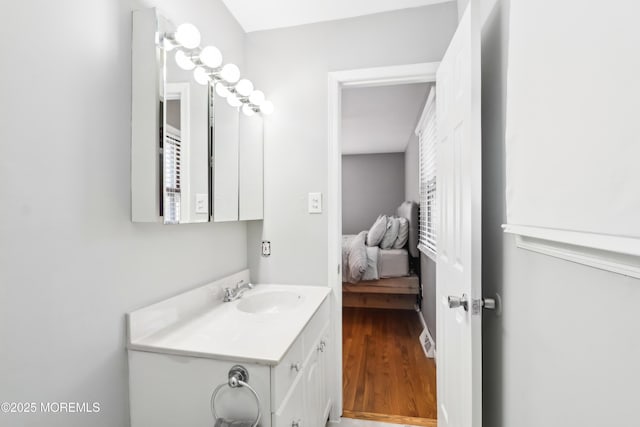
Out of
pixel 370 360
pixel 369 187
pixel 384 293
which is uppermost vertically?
pixel 369 187

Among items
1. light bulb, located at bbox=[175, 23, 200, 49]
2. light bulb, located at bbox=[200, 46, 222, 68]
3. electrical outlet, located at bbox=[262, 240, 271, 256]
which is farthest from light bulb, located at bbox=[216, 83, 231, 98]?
electrical outlet, located at bbox=[262, 240, 271, 256]

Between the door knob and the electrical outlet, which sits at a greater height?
the electrical outlet

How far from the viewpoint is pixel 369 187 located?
6.11m

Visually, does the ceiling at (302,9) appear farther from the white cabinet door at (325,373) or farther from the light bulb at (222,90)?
the white cabinet door at (325,373)

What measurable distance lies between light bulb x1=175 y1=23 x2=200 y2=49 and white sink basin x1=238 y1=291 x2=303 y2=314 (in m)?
1.24

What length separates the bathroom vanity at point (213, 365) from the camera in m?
0.95

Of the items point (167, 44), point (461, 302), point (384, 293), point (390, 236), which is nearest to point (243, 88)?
point (167, 44)

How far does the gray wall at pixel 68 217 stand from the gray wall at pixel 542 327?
1.29 m

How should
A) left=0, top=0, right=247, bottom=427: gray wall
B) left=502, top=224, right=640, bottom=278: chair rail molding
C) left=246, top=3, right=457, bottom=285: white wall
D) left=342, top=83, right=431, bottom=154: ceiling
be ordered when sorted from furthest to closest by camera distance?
1. left=342, top=83, right=431, bottom=154: ceiling
2. left=246, top=3, right=457, bottom=285: white wall
3. left=0, top=0, right=247, bottom=427: gray wall
4. left=502, top=224, right=640, bottom=278: chair rail molding

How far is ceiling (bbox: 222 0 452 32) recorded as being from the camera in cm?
167

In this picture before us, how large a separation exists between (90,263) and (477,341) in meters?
1.30

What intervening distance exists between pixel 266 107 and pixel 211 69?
477 millimetres

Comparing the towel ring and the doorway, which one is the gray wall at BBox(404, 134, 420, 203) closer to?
the doorway

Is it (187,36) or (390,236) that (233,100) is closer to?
(187,36)
